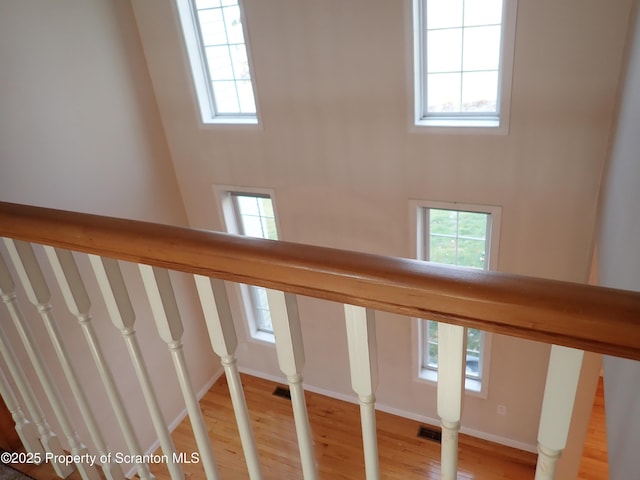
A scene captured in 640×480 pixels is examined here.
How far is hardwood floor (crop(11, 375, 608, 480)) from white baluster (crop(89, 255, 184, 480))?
362 centimetres

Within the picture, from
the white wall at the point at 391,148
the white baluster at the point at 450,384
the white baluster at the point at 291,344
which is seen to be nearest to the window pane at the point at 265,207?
the white wall at the point at 391,148

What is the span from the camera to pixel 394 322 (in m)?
4.49

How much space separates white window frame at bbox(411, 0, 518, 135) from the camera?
122 inches

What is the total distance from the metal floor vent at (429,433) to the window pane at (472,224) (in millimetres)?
2036

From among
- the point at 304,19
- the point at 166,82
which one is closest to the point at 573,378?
the point at 304,19

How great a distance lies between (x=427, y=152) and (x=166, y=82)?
2559 mm

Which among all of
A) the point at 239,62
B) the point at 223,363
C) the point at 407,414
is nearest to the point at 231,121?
the point at 239,62

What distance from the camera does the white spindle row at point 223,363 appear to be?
24.2 inches

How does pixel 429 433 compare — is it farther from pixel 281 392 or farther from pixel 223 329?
pixel 223 329

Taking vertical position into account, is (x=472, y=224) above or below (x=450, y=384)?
below

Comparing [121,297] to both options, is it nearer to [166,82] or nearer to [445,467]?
[445,467]

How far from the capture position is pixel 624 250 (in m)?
1.71

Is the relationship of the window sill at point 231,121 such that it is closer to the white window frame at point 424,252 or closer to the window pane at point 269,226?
the window pane at point 269,226

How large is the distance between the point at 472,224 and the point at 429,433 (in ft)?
7.23
